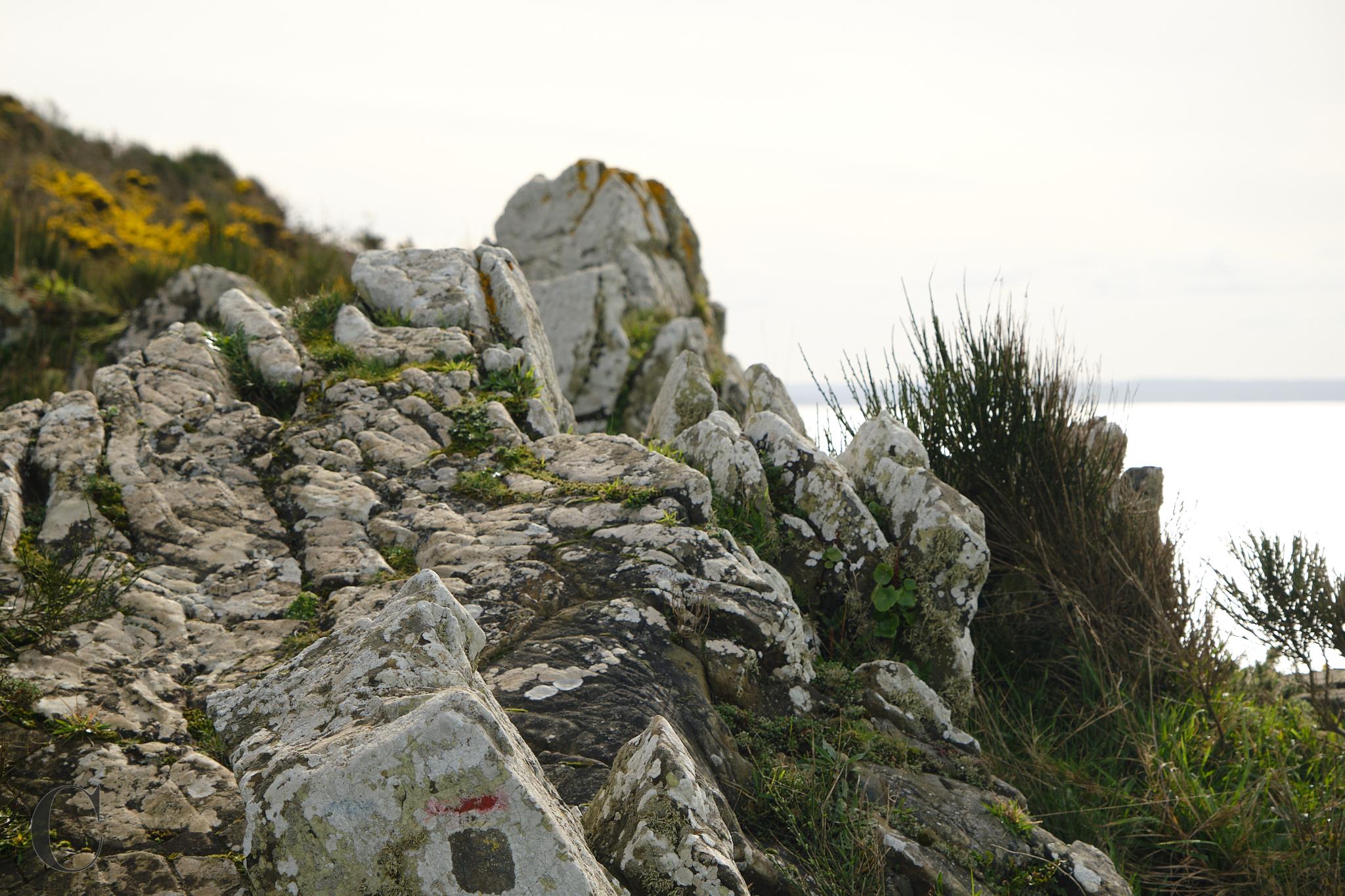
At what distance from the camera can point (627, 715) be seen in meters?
3.56

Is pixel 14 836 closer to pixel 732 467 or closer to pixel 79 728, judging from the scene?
pixel 79 728

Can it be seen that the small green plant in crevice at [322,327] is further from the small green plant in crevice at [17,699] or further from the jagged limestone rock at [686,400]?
the small green plant in crevice at [17,699]

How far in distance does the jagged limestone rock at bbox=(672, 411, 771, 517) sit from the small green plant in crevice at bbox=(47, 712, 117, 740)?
3.31 metres

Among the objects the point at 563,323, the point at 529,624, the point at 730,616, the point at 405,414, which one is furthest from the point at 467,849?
the point at 563,323

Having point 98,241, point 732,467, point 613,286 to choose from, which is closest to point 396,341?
point 732,467

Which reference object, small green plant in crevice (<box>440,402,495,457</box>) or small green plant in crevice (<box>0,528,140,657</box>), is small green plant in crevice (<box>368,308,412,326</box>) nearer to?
small green plant in crevice (<box>440,402,495,457</box>)

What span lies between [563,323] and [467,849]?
34.5 ft

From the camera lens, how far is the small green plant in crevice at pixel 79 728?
335cm

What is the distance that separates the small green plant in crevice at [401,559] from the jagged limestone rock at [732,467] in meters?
1.87

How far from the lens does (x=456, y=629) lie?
2.95m

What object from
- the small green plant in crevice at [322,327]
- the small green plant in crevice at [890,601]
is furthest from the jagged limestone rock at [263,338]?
the small green plant in crevice at [890,601]

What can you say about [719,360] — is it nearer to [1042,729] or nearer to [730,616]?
[1042,729]

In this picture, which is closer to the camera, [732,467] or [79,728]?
[79,728]

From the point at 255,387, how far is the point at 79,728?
3.02m
